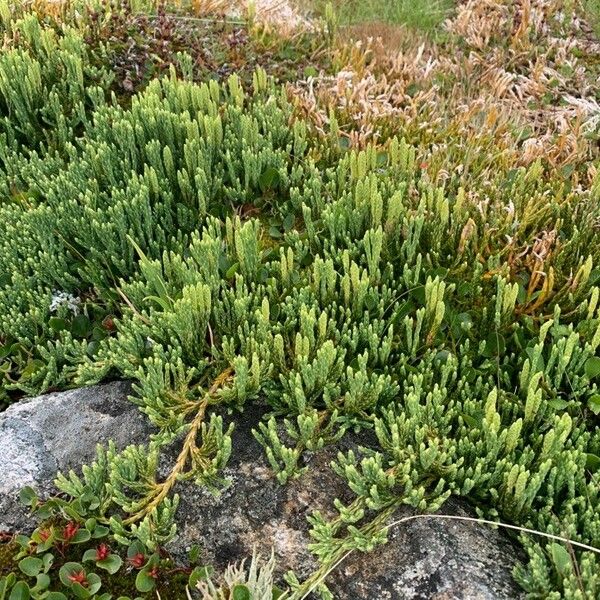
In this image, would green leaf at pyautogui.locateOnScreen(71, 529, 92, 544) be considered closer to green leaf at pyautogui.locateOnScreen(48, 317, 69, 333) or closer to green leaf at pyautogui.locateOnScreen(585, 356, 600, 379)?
green leaf at pyautogui.locateOnScreen(48, 317, 69, 333)

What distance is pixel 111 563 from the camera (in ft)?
9.27

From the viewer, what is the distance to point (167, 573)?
2840 millimetres

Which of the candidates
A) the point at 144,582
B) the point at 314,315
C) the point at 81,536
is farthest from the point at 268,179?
the point at 144,582

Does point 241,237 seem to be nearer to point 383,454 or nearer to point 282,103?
point 383,454

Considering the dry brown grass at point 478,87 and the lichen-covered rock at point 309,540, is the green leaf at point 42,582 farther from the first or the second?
the dry brown grass at point 478,87

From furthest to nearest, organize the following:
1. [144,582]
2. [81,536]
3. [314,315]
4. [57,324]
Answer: [57,324] → [314,315] → [81,536] → [144,582]

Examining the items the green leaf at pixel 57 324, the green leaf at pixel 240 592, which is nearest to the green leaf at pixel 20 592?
the green leaf at pixel 240 592

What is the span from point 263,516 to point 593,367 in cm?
167

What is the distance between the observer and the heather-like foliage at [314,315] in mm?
2945

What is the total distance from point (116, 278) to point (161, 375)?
1086 millimetres

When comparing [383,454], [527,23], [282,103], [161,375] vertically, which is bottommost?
[383,454]

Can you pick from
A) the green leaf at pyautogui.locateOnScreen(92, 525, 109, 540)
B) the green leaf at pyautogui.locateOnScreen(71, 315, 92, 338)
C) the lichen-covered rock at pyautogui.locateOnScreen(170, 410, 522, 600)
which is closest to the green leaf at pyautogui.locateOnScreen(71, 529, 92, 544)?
the green leaf at pyautogui.locateOnScreen(92, 525, 109, 540)

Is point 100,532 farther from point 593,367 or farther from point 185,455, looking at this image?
point 593,367

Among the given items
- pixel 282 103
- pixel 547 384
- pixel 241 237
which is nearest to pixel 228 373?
Answer: pixel 241 237
